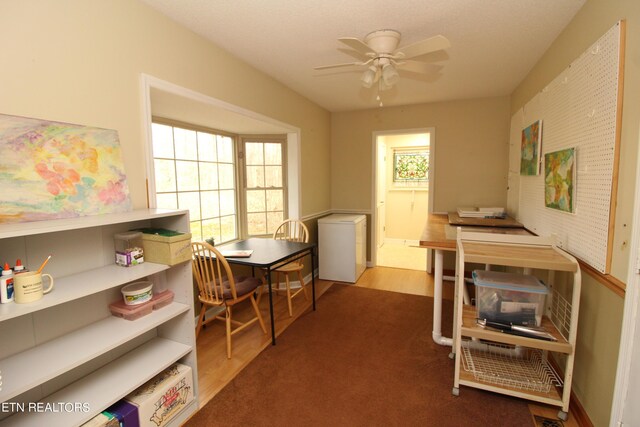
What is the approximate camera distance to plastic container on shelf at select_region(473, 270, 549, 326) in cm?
175

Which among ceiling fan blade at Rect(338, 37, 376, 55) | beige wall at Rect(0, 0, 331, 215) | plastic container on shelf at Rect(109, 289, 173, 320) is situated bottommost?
plastic container on shelf at Rect(109, 289, 173, 320)

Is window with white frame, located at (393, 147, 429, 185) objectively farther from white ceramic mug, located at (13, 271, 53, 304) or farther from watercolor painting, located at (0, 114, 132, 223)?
white ceramic mug, located at (13, 271, 53, 304)

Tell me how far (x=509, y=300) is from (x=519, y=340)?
220 mm

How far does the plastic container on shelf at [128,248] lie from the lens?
63.7 inches

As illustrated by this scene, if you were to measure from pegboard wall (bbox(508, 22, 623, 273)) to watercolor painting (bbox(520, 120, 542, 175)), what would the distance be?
0.30 ft

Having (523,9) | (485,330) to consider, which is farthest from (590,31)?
(485,330)

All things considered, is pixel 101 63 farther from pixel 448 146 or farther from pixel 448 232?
pixel 448 146

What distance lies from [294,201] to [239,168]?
751 mm

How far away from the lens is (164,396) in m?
1.61

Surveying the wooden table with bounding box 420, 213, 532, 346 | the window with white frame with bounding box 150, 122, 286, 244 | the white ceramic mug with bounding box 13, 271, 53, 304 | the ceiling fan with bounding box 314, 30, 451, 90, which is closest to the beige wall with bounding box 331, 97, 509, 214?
the wooden table with bounding box 420, 213, 532, 346

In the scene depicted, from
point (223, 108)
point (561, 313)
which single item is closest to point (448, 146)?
point (561, 313)

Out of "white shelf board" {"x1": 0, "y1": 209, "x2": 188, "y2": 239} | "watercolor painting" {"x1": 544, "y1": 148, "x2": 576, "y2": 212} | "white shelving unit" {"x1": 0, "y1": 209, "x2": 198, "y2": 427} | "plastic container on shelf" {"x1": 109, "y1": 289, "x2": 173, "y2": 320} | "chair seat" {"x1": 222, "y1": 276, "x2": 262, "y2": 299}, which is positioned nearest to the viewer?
"white shelf board" {"x1": 0, "y1": 209, "x2": 188, "y2": 239}

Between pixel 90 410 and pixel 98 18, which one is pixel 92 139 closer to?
pixel 98 18

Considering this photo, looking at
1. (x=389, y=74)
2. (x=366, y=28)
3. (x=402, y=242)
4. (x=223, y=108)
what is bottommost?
(x=402, y=242)
